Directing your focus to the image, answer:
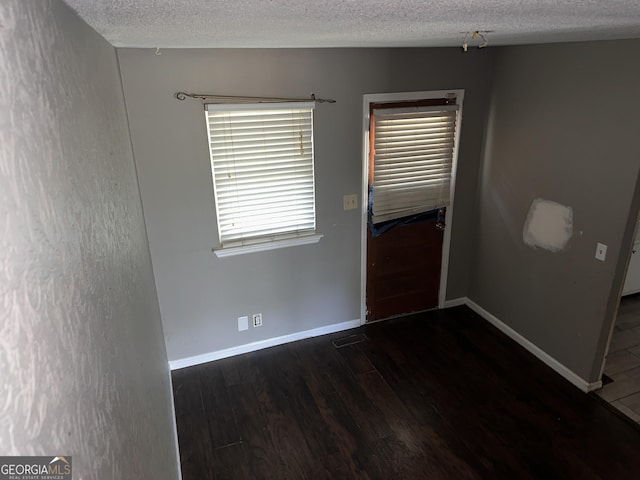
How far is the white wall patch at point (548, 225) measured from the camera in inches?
122

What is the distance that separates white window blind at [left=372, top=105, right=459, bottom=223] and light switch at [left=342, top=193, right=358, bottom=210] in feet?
0.57

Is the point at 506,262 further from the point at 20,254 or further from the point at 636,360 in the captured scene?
the point at 20,254

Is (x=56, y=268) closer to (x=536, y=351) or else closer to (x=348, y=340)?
(x=348, y=340)

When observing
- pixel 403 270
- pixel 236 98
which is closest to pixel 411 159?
pixel 403 270

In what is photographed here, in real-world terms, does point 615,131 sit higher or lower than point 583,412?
higher

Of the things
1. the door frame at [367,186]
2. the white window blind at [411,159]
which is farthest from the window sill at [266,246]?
the white window blind at [411,159]

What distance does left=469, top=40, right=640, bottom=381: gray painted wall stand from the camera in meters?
2.70

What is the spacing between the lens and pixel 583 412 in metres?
2.95

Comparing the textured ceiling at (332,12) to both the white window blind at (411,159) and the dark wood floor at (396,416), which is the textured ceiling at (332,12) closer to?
the white window blind at (411,159)

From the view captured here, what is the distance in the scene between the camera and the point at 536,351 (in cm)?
353

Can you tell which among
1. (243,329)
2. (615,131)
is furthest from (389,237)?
(615,131)

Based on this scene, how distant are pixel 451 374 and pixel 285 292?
4.86ft

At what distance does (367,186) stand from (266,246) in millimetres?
965

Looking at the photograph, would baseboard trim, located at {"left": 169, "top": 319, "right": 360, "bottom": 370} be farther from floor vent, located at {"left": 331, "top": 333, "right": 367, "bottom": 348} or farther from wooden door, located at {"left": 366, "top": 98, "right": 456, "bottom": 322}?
wooden door, located at {"left": 366, "top": 98, "right": 456, "bottom": 322}
